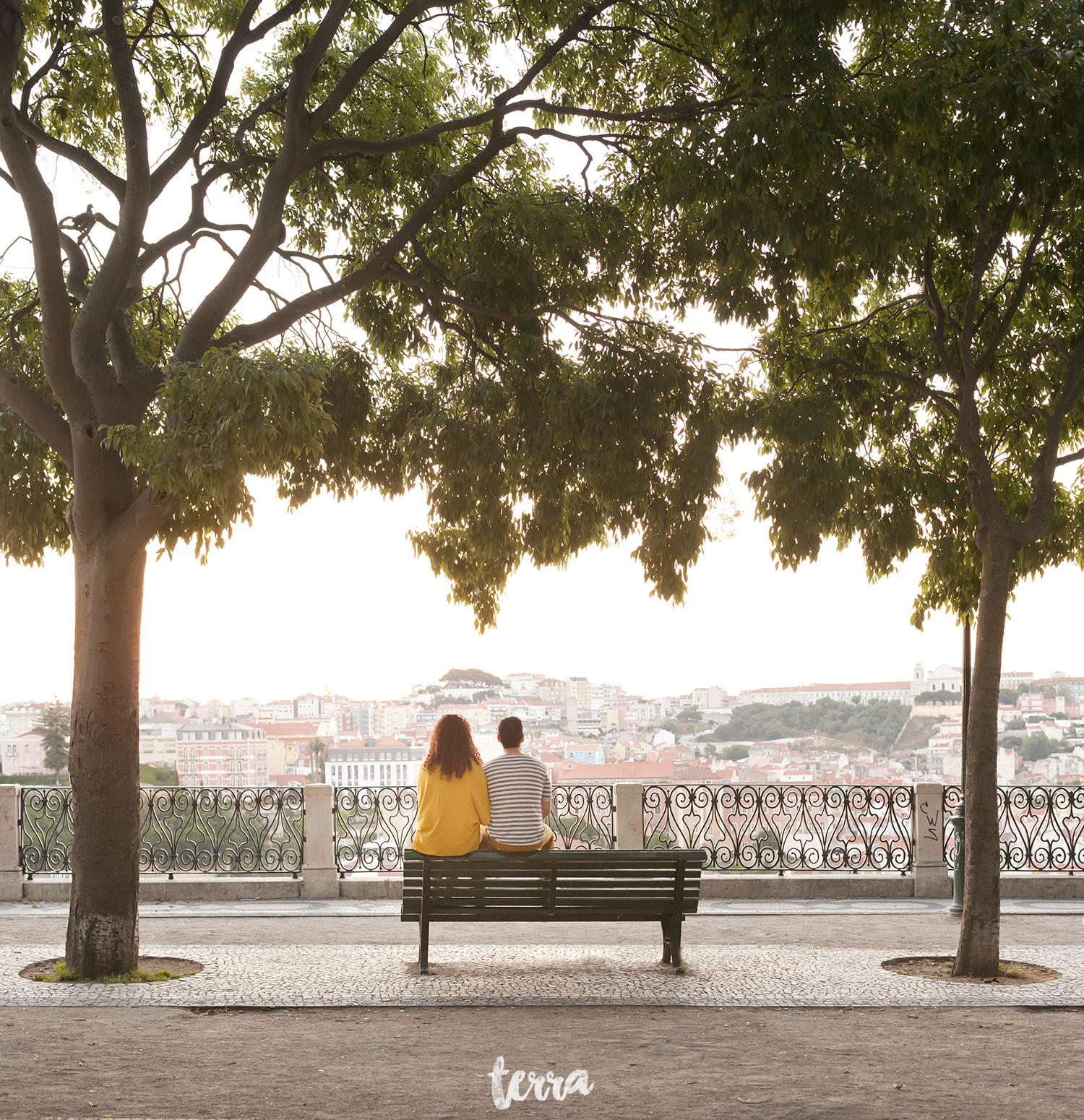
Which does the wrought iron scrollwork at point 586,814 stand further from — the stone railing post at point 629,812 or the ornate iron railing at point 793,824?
the ornate iron railing at point 793,824

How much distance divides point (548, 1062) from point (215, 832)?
25.4ft

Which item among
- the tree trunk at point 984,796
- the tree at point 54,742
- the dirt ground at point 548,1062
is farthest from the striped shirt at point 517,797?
the tree at point 54,742

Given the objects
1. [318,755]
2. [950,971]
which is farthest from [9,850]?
[950,971]

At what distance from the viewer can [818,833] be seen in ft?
42.2

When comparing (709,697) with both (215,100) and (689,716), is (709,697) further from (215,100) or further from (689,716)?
(215,100)

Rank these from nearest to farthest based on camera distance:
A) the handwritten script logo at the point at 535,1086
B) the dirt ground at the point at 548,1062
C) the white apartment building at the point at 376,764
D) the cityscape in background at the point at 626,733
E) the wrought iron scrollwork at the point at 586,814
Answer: the dirt ground at the point at 548,1062
the handwritten script logo at the point at 535,1086
the wrought iron scrollwork at the point at 586,814
the white apartment building at the point at 376,764
the cityscape in background at the point at 626,733

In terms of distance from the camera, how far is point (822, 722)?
21500 millimetres

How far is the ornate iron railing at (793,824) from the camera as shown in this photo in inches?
503

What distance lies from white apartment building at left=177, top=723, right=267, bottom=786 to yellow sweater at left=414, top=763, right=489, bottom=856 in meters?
9.96

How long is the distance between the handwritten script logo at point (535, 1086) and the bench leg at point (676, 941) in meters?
2.65

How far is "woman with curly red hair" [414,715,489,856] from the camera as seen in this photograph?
8.21 metres

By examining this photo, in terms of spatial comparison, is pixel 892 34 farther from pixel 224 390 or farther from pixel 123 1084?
pixel 123 1084

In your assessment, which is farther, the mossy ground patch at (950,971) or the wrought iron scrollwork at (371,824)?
the wrought iron scrollwork at (371,824)

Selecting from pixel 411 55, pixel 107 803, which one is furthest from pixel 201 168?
pixel 107 803
